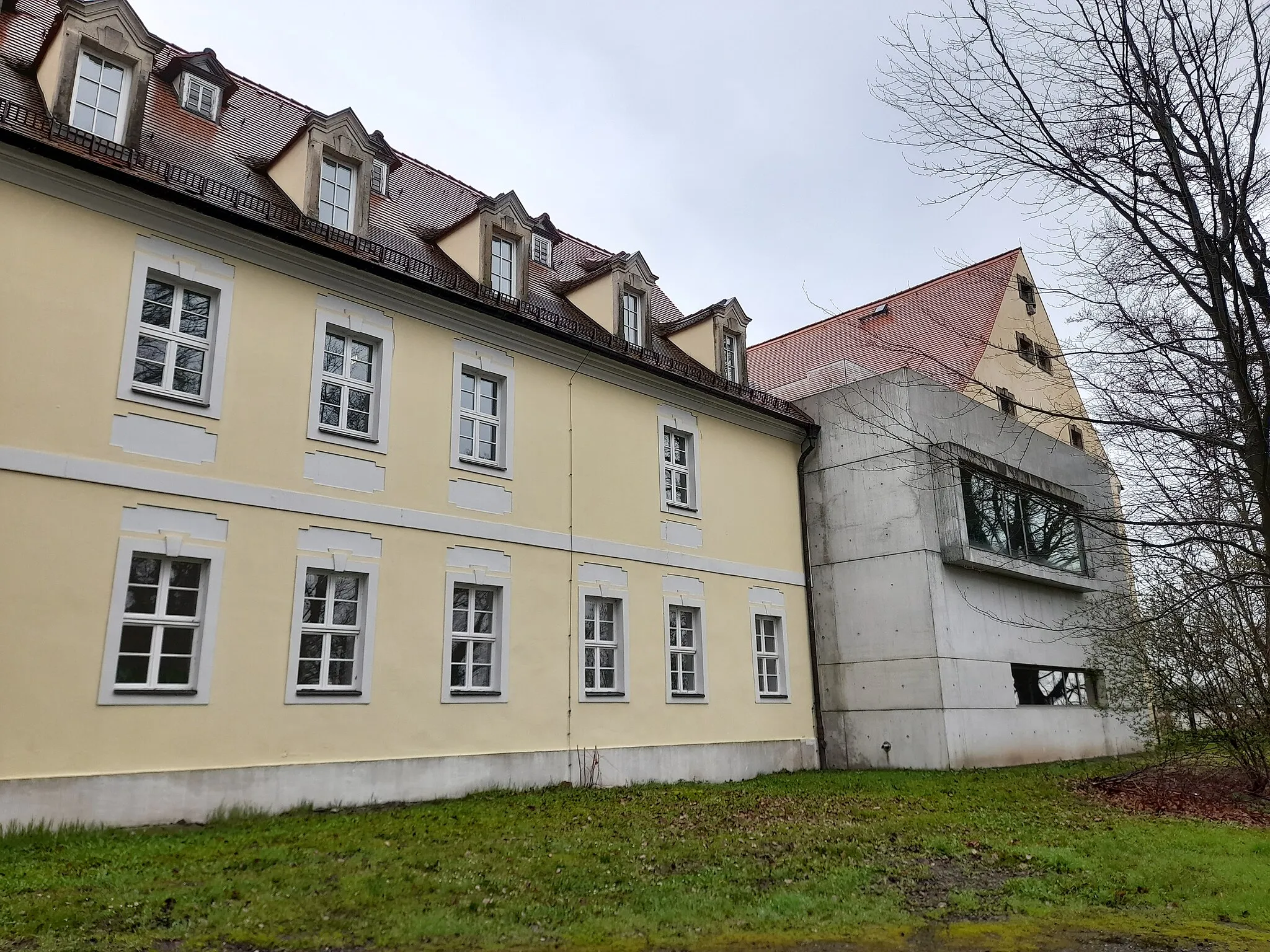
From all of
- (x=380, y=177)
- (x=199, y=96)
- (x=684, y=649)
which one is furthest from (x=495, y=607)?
(x=199, y=96)

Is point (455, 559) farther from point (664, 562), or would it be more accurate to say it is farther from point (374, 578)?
point (664, 562)

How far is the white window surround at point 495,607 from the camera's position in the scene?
501 inches

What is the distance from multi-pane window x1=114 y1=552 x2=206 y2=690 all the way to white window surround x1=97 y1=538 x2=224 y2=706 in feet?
0.17

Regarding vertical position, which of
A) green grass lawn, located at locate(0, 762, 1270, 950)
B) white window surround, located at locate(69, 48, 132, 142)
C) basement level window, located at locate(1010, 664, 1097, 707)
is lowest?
green grass lawn, located at locate(0, 762, 1270, 950)

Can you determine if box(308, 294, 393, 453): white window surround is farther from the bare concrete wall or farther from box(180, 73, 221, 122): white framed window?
the bare concrete wall

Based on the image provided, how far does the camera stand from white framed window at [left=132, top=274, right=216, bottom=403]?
10867mm

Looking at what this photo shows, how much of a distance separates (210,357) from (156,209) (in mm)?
1823

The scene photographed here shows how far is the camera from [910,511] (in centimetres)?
1830

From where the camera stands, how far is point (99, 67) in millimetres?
11234

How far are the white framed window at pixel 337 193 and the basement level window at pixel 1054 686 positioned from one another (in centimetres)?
1555

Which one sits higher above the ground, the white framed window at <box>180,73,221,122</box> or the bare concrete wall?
the white framed window at <box>180,73,221,122</box>

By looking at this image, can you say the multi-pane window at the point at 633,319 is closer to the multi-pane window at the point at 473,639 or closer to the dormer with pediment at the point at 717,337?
the dormer with pediment at the point at 717,337

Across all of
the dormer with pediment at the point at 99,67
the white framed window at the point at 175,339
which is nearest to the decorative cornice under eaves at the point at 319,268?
the white framed window at the point at 175,339

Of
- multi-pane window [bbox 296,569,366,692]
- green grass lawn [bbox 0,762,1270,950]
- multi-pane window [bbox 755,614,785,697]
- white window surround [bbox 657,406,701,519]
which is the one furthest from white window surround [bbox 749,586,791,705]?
multi-pane window [bbox 296,569,366,692]
